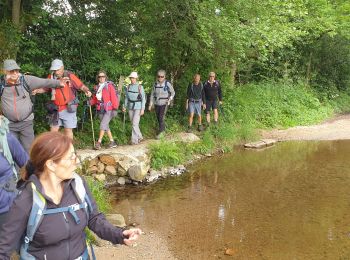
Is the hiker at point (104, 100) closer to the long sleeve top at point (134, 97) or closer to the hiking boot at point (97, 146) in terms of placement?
the hiking boot at point (97, 146)

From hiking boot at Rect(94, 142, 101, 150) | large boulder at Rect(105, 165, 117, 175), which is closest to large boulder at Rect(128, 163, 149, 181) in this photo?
A: large boulder at Rect(105, 165, 117, 175)

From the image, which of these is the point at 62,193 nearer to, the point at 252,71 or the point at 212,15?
the point at 212,15

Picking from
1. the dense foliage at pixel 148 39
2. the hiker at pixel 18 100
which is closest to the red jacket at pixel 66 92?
the dense foliage at pixel 148 39

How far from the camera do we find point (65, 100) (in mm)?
8438

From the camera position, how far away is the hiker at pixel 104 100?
9.50m

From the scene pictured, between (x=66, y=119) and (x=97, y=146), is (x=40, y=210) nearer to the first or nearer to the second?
(x=66, y=119)

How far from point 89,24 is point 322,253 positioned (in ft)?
26.6

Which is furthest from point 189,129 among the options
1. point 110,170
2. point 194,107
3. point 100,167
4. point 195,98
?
point 100,167

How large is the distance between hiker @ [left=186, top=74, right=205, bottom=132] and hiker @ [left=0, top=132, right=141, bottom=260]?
10.2 metres

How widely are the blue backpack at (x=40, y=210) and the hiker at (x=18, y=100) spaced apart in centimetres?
419

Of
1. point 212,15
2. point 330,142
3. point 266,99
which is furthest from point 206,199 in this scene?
point 266,99

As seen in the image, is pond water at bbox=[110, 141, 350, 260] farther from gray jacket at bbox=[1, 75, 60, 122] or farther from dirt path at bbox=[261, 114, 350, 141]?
dirt path at bbox=[261, 114, 350, 141]

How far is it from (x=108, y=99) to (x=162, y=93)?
2103mm

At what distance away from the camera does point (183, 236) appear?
6.52m
